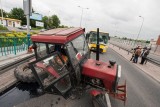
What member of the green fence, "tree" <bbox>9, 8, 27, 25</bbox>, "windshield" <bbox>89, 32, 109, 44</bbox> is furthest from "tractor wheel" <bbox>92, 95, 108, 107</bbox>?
"tree" <bbox>9, 8, 27, 25</bbox>

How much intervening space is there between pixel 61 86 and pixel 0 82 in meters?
2.67

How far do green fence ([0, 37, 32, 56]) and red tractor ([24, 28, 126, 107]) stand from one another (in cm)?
476

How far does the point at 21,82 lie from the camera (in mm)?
5023

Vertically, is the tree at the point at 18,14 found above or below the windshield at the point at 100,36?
above

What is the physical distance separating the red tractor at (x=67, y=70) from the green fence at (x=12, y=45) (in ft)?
15.6

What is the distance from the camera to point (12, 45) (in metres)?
8.15

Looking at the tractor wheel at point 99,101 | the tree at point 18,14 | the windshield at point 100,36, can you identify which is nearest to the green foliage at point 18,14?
the tree at point 18,14

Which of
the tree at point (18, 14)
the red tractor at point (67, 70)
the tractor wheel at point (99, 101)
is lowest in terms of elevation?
the tractor wheel at point (99, 101)

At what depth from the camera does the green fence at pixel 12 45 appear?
7396 mm

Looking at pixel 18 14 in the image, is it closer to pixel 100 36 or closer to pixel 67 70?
pixel 100 36

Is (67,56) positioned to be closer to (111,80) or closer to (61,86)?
(61,86)

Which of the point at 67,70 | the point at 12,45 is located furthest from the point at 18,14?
the point at 67,70

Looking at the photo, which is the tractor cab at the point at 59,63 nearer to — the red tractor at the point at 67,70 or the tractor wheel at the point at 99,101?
the red tractor at the point at 67,70

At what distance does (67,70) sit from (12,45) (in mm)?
6457
